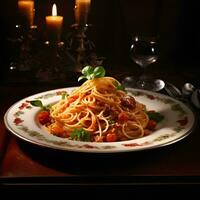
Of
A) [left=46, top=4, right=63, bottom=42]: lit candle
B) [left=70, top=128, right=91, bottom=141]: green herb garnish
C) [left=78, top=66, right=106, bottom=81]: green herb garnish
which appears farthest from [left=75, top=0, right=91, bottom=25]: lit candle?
[left=70, top=128, right=91, bottom=141]: green herb garnish

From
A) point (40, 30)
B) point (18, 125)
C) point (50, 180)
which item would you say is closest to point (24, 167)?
point (50, 180)

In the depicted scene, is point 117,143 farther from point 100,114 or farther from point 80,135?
point 100,114

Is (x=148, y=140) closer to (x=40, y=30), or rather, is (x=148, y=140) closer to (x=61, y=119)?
(x=61, y=119)

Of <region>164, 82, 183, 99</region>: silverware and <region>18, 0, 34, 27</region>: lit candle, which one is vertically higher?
<region>18, 0, 34, 27</region>: lit candle

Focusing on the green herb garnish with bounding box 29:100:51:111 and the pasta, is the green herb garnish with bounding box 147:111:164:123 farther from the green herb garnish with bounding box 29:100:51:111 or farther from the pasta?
the green herb garnish with bounding box 29:100:51:111

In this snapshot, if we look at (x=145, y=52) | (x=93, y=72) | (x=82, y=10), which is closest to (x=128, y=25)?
(x=82, y=10)

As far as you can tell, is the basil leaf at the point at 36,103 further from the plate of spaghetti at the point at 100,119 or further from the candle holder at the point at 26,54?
the candle holder at the point at 26,54

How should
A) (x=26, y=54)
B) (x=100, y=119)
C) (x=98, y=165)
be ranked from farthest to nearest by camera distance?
(x=26, y=54)
(x=100, y=119)
(x=98, y=165)
